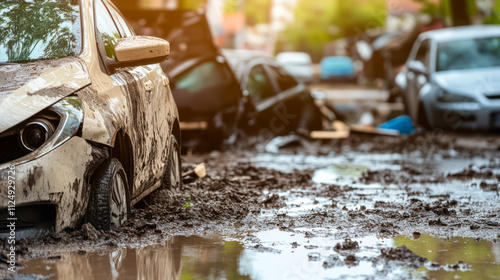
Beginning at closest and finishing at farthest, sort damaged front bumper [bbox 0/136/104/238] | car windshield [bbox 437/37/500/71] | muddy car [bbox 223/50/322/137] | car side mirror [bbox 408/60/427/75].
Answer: damaged front bumper [bbox 0/136/104/238], muddy car [bbox 223/50/322/137], car windshield [bbox 437/37/500/71], car side mirror [bbox 408/60/427/75]

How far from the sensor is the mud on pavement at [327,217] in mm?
5074

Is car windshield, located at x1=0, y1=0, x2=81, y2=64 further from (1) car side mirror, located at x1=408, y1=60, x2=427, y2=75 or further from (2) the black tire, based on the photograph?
(1) car side mirror, located at x1=408, y1=60, x2=427, y2=75

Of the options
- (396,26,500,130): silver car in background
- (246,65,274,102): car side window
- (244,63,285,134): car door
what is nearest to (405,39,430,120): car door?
(396,26,500,130): silver car in background

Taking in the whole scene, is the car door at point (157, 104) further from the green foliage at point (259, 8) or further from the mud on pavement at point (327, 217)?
the green foliage at point (259, 8)

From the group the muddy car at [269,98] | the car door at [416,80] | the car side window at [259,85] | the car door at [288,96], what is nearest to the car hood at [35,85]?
the muddy car at [269,98]

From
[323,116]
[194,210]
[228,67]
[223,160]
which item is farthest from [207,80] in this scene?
[194,210]

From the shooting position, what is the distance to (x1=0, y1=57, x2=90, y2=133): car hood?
5.02m

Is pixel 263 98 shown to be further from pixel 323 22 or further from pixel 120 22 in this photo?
pixel 323 22

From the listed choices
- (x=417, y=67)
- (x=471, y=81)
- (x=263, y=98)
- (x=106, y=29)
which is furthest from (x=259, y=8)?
(x=106, y=29)

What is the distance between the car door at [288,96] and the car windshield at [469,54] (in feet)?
9.55

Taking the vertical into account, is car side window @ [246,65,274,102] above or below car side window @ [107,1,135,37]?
below

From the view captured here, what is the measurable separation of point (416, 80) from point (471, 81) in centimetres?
157

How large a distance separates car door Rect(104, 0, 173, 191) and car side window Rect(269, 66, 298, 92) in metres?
6.58

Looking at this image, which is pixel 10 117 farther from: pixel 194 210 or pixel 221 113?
pixel 221 113
